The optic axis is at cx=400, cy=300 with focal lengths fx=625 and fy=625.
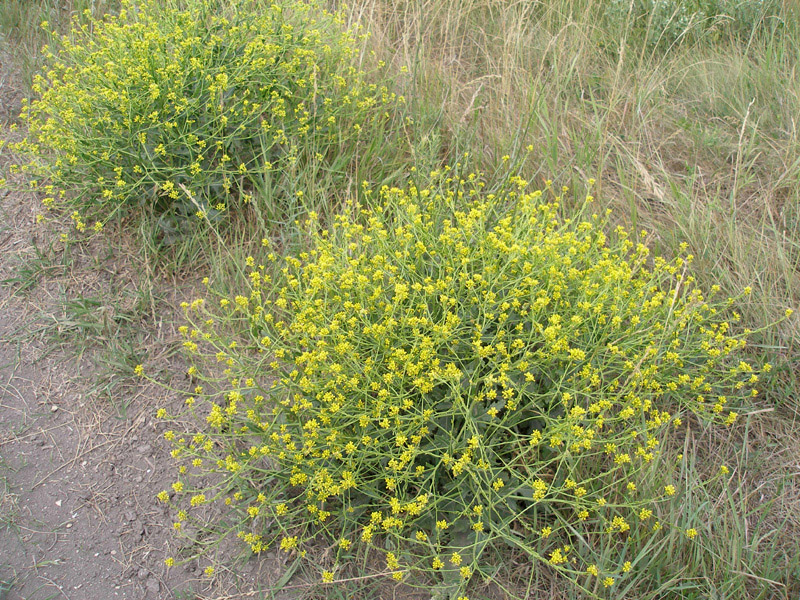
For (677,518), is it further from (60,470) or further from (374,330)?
(60,470)

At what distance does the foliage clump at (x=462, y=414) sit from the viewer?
2.07m

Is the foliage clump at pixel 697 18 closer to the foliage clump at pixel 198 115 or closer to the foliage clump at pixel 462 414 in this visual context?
the foliage clump at pixel 198 115

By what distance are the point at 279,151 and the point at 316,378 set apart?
156cm

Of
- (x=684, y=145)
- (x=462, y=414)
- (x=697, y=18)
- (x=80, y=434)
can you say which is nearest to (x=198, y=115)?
(x=80, y=434)

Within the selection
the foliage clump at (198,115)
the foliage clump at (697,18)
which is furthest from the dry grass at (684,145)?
the foliage clump at (198,115)

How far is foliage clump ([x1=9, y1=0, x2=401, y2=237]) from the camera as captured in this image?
2.88 metres

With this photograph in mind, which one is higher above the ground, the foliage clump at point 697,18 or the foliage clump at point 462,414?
the foliage clump at point 697,18

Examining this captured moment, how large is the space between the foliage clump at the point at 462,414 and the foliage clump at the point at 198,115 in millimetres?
882

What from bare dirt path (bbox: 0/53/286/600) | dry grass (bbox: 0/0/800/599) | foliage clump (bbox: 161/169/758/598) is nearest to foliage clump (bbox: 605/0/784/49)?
dry grass (bbox: 0/0/800/599)

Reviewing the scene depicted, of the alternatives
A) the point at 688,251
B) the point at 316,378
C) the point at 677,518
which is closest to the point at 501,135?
the point at 688,251

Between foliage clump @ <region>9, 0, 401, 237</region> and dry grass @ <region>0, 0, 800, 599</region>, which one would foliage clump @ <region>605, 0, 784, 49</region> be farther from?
foliage clump @ <region>9, 0, 401, 237</region>

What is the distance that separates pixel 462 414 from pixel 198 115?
199 centimetres

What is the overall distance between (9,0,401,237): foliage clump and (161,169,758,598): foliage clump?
2.89 feet

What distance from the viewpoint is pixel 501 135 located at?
351cm
